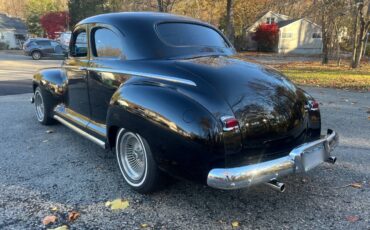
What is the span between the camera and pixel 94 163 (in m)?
4.53

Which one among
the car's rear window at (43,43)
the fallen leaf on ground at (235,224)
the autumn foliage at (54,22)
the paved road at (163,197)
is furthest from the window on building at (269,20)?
A: the fallen leaf on ground at (235,224)

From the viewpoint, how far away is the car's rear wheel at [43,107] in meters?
5.97

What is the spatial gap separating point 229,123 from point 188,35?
1.69m

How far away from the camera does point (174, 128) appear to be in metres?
3.07

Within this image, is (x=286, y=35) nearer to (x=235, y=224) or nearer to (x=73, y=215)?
(x=235, y=224)

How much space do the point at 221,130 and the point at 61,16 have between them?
44.8m

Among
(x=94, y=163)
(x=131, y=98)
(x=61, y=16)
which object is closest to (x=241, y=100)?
(x=131, y=98)

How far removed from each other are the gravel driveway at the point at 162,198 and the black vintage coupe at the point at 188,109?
13.7 inches

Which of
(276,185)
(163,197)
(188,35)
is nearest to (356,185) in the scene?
(276,185)

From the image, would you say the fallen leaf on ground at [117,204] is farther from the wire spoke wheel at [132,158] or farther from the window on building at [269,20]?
the window on building at [269,20]

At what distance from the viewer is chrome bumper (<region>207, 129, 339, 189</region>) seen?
2.85m

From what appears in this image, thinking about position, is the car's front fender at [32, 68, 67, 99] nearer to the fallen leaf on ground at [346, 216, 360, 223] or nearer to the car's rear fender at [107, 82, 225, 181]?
the car's rear fender at [107, 82, 225, 181]

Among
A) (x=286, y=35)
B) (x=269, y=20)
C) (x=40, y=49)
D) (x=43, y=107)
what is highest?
(x=269, y=20)

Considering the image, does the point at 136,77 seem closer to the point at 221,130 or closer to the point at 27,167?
the point at 221,130
